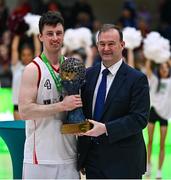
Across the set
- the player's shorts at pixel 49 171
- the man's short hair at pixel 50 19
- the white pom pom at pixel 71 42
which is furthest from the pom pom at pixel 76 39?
the player's shorts at pixel 49 171

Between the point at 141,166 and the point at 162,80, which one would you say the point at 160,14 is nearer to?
the point at 162,80

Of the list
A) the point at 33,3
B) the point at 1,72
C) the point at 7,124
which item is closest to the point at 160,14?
the point at 33,3

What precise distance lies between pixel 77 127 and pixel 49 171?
1.40 ft

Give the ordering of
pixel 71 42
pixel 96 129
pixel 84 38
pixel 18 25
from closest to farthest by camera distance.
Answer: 1. pixel 96 129
2. pixel 71 42
3. pixel 18 25
4. pixel 84 38

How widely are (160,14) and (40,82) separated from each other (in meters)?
12.3

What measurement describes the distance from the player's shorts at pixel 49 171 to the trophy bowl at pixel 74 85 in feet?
0.98

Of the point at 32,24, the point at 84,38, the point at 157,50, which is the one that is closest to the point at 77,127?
the point at 157,50

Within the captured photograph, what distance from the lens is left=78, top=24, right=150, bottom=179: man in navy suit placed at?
385cm

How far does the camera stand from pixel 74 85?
3879mm

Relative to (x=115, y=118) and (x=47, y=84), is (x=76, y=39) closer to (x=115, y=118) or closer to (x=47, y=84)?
(x=47, y=84)

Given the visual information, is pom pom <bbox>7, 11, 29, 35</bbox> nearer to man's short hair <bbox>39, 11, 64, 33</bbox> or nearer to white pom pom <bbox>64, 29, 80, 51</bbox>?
white pom pom <bbox>64, 29, 80, 51</bbox>

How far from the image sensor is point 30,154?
4.10 m

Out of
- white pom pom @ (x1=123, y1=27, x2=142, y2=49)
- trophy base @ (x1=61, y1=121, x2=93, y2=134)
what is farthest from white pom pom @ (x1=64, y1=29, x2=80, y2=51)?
trophy base @ (x1=61, y1=121, x2=93, y2=134)

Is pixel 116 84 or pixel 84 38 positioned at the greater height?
pixel 116 84
